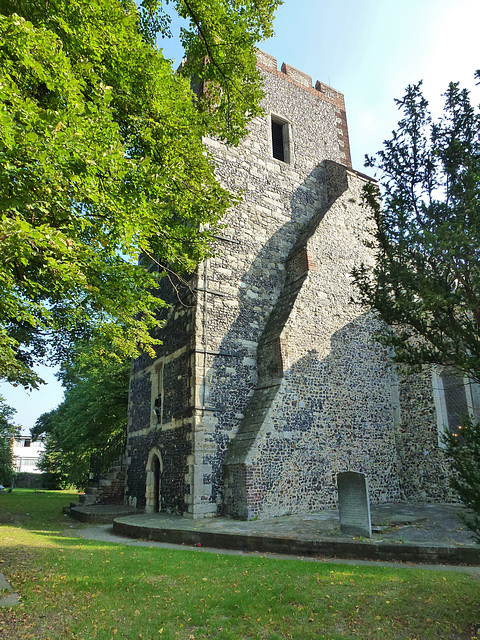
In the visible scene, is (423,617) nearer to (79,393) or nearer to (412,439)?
(412,439)

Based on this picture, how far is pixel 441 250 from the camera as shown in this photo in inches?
214

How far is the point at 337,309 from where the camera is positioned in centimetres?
1405

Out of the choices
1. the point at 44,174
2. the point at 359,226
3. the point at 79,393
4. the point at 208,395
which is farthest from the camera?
the point at 79,393

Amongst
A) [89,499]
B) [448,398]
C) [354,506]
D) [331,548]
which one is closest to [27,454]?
[89,499]

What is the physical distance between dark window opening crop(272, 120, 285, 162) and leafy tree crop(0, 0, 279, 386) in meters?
6.68

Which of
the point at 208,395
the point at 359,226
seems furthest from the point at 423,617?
the point at 359,226

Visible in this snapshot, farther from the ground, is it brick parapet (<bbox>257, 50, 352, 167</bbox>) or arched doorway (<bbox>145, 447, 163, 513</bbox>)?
brick parapet (<bbox>257, 50, 352, 167</bbox>)

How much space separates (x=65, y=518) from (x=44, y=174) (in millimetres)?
13223

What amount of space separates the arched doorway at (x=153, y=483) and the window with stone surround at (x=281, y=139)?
11.8 meters

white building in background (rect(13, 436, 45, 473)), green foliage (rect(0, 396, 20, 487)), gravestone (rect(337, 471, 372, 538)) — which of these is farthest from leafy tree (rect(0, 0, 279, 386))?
white building in background (rect(13, 436, 45, 473))

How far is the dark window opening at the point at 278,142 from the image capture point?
1683cm

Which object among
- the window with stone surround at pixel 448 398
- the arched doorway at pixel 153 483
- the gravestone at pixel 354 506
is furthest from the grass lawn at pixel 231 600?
the window with stone surround at pixel 448 398

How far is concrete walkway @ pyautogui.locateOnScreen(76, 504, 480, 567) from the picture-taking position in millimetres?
6786

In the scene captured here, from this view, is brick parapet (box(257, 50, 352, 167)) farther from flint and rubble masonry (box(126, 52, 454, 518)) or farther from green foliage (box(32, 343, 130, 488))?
green foliage (box(32, 343, 130, 488))
